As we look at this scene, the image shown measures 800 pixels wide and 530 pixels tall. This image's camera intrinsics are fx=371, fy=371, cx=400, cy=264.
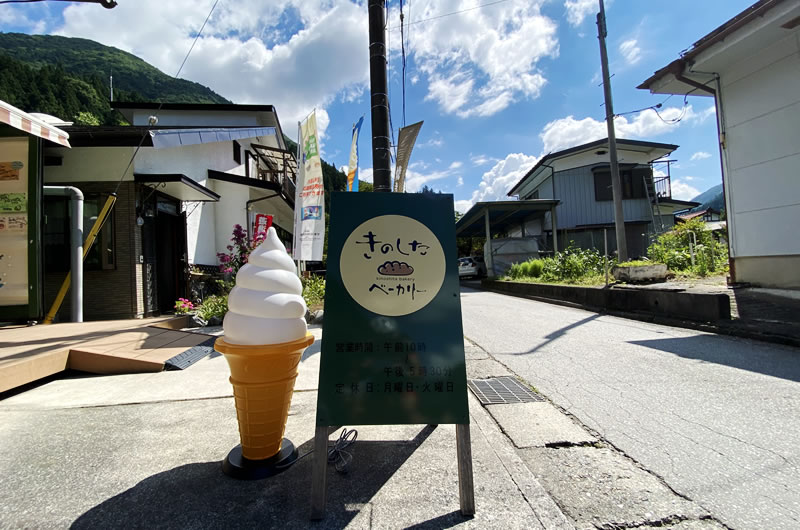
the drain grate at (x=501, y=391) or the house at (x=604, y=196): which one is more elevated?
the house at (x=604, y=196)

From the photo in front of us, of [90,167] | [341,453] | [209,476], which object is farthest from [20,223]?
[341,453]

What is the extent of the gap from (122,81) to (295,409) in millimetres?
69063

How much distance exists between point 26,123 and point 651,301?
35.3ft

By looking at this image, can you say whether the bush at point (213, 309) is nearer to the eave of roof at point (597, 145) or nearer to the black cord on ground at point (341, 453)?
the black cord on ground at point (341, 453)

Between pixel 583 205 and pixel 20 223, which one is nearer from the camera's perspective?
pixel 20 223

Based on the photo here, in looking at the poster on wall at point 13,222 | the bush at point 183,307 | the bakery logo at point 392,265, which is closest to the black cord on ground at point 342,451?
the bakery logo at point 392,265

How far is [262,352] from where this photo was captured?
1.98 m

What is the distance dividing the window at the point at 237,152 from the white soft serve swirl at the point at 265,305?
1164 centimetres

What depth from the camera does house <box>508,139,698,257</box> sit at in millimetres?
21312

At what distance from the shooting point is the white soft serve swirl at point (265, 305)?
2045 millimetres

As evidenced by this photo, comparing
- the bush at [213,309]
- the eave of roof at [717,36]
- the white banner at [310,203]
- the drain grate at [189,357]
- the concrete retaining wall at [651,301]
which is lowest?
the drain grate at [189,357]

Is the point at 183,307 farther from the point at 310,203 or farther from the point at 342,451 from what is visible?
the point at 342,451

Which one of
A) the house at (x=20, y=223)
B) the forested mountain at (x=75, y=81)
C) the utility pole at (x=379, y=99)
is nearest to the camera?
the utility pole at (x=379, y=99)

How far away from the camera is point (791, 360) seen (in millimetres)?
4301
